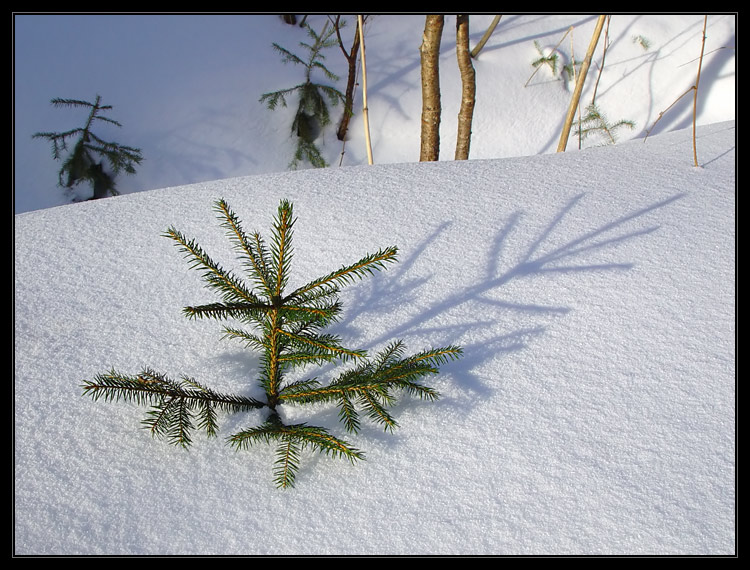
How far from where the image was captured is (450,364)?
143 centimetres

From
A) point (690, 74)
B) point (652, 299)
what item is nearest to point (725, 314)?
point (652, 299)

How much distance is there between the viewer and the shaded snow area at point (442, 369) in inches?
43.5

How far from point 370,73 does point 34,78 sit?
3610 millimetres

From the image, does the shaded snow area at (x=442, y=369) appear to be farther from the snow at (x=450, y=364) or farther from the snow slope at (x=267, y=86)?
the snow slope at (x=267, y=86)

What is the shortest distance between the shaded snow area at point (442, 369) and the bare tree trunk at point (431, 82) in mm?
1451

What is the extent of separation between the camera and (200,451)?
123 centimetres

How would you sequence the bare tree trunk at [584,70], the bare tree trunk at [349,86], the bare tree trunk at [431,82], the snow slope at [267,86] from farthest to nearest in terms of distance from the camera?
the snow slope at [267,86]
the bare tree trunk at [349,86]
the bare tree trunk at [431,82]
the bare tree trunk at [584,70]

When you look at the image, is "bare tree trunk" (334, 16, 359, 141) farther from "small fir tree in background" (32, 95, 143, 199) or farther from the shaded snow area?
the shaded snow area

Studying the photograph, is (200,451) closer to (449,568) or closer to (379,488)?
(379,488)

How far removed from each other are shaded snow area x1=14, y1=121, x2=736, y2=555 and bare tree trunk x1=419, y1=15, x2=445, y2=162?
1.45 meters

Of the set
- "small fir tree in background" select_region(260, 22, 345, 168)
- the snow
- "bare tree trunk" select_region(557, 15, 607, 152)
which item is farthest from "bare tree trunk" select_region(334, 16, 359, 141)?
the snow

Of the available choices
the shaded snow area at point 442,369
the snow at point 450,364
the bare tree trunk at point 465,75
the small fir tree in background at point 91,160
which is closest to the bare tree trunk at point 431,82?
the bare tree trunk at point 465,75

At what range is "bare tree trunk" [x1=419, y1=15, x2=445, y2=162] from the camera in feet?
11.3

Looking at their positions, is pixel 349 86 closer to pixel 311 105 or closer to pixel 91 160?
pixel 311 105
